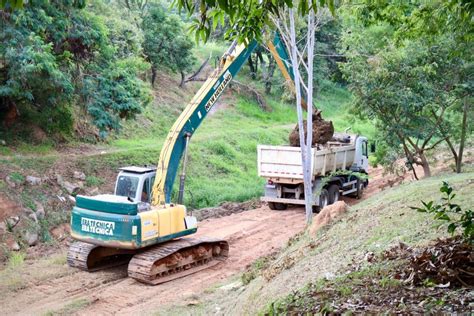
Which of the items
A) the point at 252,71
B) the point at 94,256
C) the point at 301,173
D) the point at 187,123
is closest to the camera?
the point at 94,256

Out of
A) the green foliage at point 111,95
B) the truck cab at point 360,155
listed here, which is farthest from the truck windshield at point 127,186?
the truck cab at point 360,155

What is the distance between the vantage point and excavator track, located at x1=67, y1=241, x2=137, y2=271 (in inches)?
493

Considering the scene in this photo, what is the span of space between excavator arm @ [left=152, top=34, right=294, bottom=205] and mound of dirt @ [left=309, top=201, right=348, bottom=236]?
332 centimetres

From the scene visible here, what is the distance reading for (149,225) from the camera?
1184cm

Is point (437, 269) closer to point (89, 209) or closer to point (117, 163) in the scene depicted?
point (89, 209)

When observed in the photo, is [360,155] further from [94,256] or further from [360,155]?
[94,256]

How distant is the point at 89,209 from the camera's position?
12.0 m

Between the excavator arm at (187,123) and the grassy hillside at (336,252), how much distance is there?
8.55ft

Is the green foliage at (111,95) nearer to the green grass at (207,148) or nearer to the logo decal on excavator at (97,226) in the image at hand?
the green grass at (207,148)

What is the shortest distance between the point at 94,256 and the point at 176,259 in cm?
193

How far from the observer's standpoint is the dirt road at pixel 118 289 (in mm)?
10617

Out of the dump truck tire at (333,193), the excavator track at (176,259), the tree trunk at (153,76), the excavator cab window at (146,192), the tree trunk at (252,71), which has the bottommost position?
the excavator track at (176,259)

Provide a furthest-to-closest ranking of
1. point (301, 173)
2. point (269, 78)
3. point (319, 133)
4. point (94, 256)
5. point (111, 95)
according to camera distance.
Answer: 1. point (269, 78)
2. point (319, 133)
3. point (111, 95)
4. point (301, 173)
5. point (94, 256)

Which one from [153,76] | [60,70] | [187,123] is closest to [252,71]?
[153,76]
